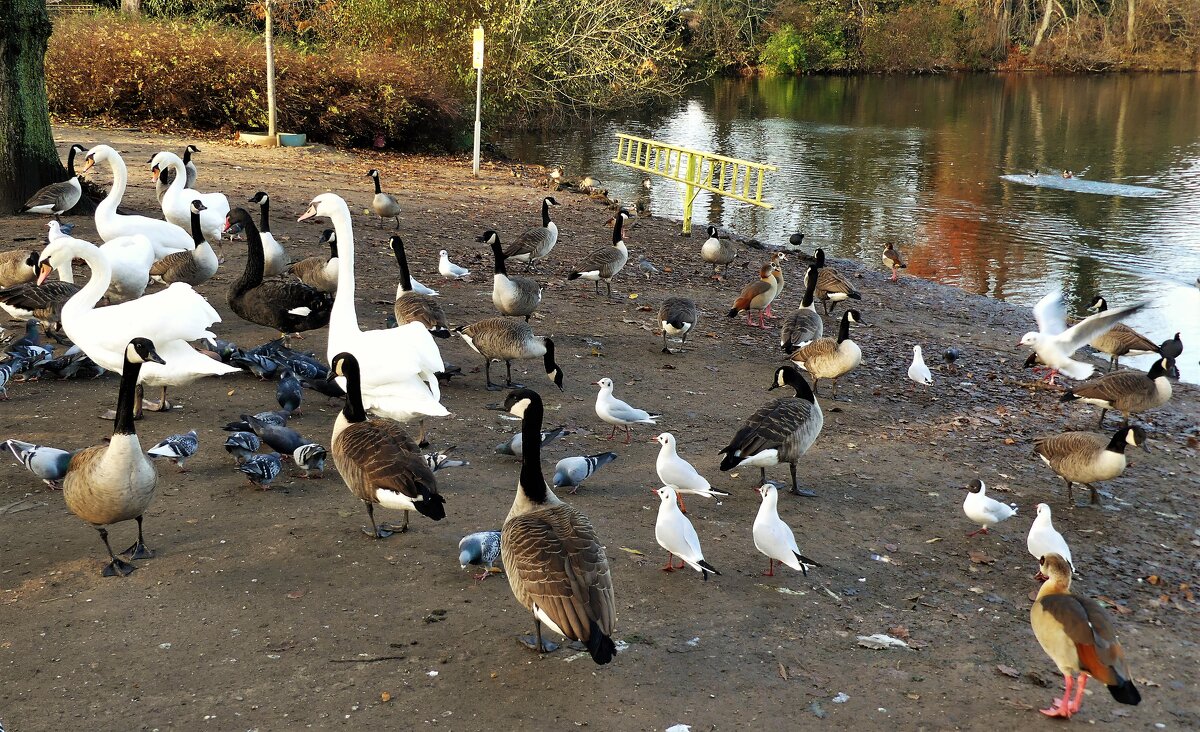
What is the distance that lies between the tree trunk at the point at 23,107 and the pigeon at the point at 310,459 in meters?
9.76

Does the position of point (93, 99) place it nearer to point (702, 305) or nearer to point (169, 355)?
point (702, 305)

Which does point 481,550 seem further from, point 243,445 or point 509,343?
point 509,343

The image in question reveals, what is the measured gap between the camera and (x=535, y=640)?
553cm

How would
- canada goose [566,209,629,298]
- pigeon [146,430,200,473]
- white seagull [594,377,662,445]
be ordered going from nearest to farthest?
pigeon [146,430,200,473]
white seagull [594,377,662,445]
canada goose [566,209,629,298]

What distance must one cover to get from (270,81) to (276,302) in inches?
602

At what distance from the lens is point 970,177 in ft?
101

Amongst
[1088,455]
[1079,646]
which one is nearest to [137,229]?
[1088,455]

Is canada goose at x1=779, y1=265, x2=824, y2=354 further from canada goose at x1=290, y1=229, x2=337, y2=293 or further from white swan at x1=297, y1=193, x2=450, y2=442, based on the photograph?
canada goose at x1=290, y1=229, x2=337, y2=293

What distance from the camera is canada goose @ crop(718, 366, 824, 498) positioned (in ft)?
25.1

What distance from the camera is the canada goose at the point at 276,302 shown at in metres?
9.90

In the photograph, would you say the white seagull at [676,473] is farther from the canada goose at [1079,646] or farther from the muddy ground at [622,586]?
the canada goose at [1079,646]

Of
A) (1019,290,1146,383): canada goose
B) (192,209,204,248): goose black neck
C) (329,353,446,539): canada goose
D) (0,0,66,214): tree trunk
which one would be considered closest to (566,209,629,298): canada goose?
(192,209,204,248): goose black neck

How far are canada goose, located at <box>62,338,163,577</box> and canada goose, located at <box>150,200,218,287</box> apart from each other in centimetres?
575

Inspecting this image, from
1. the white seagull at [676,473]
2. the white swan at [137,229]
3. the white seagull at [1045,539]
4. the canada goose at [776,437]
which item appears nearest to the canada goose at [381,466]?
the white seagull at [676,473]
